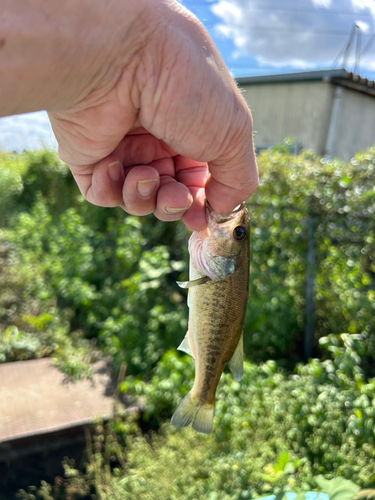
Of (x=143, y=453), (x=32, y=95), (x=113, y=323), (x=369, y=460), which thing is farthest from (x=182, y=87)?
(x=113, y=323)

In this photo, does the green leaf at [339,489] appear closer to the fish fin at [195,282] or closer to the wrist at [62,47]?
the fish fin at [195,282]

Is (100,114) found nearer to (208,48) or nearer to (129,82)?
(129,82)

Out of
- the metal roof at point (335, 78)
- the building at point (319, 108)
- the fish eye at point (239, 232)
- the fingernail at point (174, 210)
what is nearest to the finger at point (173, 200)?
the fingernail at point (174, 210)

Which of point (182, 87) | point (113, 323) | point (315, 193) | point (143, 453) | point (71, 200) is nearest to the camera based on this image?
point (182, 87)

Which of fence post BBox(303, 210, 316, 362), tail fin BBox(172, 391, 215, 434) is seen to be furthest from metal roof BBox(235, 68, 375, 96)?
tail fin BBox(172, 391, 215, 434)

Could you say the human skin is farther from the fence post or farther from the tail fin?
the fence post

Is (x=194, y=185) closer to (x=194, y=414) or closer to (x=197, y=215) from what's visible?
(x=197, y=215)

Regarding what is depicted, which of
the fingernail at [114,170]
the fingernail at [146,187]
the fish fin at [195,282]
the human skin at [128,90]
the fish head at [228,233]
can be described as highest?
the human skin at [128,90]
